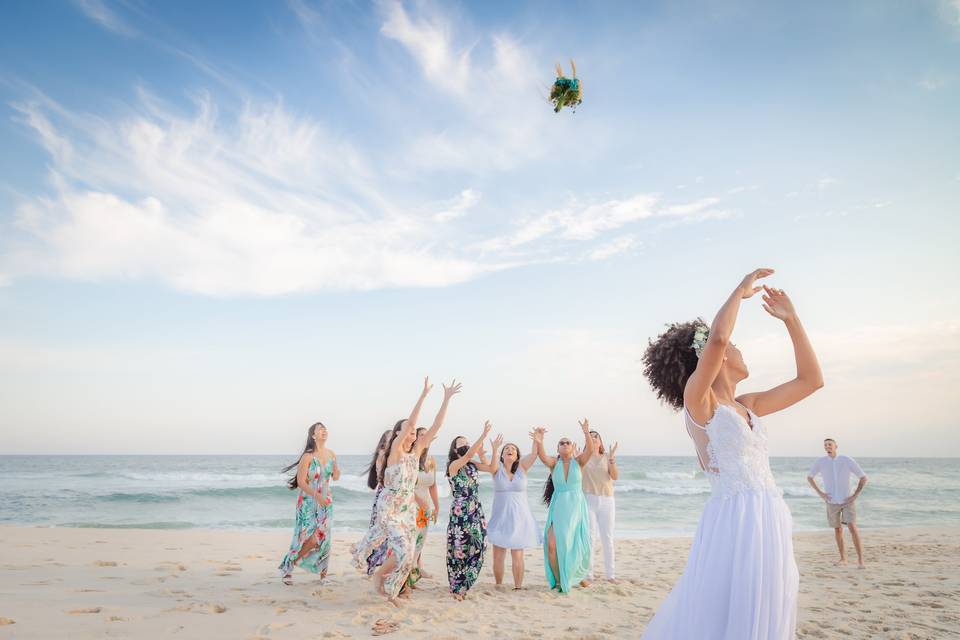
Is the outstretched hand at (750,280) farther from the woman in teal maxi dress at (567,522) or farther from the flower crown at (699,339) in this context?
the woman in teal maxi dress at (567,522)

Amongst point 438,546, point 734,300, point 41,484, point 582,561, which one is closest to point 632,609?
point 582,561

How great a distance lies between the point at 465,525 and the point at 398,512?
1.14 meters

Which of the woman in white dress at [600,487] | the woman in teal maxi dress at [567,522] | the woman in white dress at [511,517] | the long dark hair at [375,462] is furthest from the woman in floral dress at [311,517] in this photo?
the woman in white dress at [600,487]

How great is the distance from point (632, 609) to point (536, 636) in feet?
6.10

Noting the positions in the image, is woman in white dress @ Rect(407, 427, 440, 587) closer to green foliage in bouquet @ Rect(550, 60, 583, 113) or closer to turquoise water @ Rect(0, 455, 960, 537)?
green foliage in bouquet @ Rect(550, 60, 583, 113)

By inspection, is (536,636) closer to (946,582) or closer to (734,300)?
(734,300)

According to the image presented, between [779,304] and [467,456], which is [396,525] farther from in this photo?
[779,304]

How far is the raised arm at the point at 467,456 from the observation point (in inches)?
314

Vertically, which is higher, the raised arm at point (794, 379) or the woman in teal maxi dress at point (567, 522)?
the raised arm at point (794, 379)

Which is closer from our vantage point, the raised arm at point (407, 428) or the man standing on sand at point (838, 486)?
the raised arm at point (407, 428)

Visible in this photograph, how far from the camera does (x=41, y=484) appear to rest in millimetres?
30328

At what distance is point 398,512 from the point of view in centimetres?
722

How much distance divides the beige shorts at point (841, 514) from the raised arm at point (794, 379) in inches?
349

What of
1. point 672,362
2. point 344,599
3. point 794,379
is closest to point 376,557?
point 344,599
